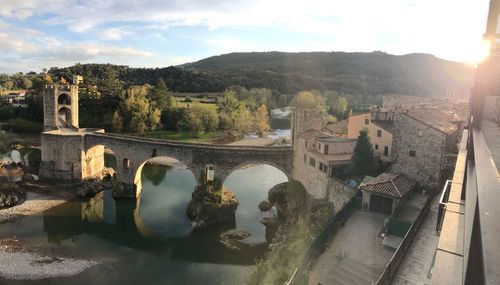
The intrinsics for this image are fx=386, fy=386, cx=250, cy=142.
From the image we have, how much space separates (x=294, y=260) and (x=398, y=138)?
8.98 metres

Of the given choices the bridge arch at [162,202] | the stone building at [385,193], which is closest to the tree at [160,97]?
the bridge arch at [162,202]

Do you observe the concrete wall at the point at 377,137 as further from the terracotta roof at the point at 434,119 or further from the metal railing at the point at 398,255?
the metal railing at the point at 398,255

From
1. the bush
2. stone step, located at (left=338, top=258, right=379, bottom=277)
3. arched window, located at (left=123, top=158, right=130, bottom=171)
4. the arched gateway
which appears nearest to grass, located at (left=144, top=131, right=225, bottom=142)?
the bush

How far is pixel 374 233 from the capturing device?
51.8ft

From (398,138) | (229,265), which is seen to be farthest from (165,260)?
(398,138)

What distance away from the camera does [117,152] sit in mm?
29828

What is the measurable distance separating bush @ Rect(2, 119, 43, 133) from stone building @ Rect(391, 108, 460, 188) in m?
49.0

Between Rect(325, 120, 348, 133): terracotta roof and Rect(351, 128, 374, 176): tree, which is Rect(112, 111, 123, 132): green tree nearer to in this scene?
Rect(325, 120, 348, 133): terracotta roof

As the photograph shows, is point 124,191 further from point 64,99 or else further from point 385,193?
point 385,193

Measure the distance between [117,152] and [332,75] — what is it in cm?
9051

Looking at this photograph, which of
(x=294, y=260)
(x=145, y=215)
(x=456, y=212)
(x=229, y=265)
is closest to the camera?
(x=456, y=212)

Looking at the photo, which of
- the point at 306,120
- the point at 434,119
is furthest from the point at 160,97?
the point at 434,119

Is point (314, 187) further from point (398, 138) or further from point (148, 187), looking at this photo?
point (148, 187)

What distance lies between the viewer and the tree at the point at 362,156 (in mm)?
20812
